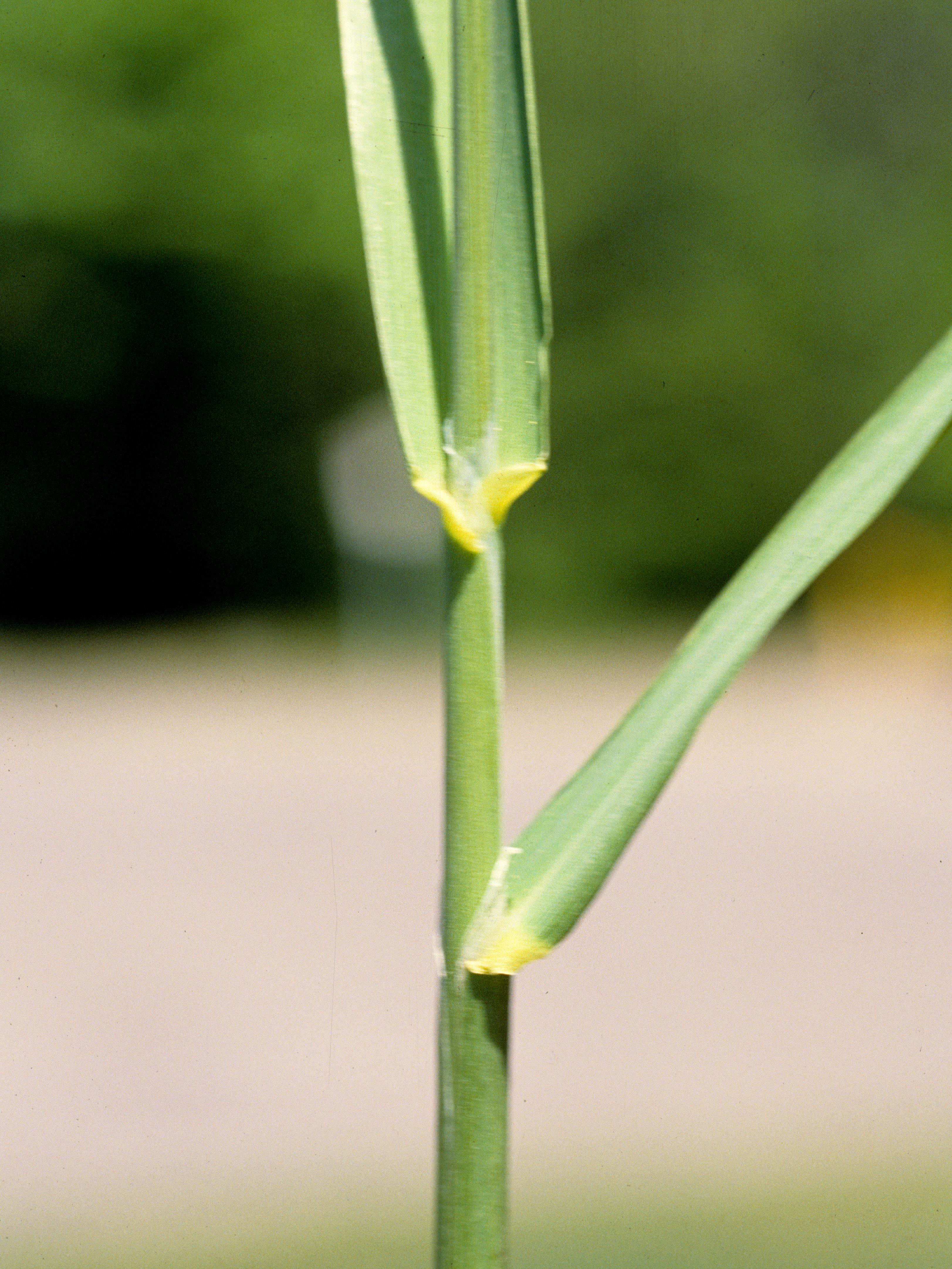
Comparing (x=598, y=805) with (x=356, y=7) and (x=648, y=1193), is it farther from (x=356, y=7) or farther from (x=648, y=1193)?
(x=648, y=1193)

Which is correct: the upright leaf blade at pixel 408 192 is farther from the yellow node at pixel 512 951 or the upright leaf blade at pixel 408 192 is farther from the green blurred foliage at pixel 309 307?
the green blurred foliage at pixel 309 307

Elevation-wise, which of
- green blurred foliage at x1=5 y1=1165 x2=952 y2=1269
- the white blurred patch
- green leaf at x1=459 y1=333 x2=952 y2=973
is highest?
Result: the white blurred patch

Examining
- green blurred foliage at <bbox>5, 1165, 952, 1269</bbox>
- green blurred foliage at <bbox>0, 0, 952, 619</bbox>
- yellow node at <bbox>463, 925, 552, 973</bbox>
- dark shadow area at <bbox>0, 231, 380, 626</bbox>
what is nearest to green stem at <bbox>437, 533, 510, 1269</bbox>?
yellow node at <bbox>463, 925, 552, 973</bbox>

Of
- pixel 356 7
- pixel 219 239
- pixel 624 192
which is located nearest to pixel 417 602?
pixel 219 239

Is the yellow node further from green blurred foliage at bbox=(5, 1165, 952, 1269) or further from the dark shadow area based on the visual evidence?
the dark shadow area

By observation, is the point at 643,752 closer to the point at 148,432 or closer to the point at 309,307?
the point at 148,432

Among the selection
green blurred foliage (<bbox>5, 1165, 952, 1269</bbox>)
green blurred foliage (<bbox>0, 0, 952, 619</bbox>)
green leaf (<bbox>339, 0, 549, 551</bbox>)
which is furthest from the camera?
green blurred foliage (<bbox>0, 0, 952, 619</bbox>)

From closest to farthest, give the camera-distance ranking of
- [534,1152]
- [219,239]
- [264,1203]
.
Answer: [264,1203] < [534,1152] < [219,239]
